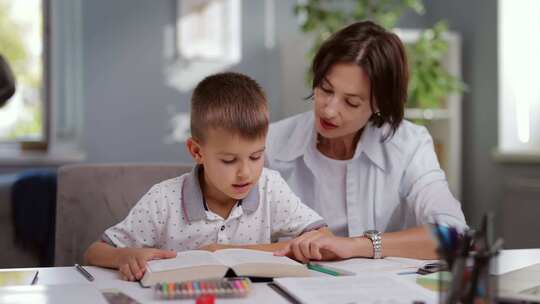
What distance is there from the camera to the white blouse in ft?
6.21

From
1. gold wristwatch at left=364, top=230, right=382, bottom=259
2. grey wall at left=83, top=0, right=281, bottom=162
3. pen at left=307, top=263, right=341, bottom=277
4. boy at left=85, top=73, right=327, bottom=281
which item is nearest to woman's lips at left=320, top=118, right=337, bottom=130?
boy at left=85, top=73, right=327, bottom=281

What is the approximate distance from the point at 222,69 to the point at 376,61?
9.26ft

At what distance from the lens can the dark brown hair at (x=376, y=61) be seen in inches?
72.2

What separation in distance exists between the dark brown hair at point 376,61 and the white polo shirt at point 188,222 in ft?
1.23

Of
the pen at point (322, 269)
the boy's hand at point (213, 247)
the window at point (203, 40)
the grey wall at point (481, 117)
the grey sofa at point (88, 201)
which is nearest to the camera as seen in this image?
the pen at point (322, 269)

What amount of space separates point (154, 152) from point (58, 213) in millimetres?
2706

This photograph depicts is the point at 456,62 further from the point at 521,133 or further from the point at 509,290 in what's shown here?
the point at 509,290

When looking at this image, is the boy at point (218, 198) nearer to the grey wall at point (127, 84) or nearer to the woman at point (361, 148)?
the woman at point (361, 148)

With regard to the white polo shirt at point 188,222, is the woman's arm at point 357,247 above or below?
below

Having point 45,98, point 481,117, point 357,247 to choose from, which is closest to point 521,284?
point 357,247

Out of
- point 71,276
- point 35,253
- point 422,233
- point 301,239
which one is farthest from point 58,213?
point 35,253

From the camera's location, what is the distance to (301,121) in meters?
2.01

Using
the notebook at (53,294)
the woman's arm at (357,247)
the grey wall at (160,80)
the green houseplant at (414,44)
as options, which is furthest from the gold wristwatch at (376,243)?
the grey wall at (160,80)

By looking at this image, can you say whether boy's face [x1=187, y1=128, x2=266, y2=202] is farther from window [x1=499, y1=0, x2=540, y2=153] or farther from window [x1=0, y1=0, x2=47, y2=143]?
window [x1=0, y1=0, x2=47, y2=143]
